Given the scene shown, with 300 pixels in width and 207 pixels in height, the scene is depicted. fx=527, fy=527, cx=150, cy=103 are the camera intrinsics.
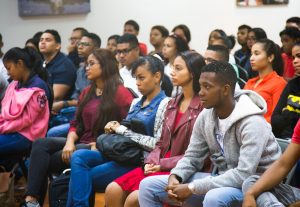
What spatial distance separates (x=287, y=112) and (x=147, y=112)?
0.86 m

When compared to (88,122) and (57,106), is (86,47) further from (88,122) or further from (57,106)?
(88,122)

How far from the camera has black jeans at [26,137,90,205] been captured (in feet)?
11.7

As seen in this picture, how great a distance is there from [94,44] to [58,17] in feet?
8.46

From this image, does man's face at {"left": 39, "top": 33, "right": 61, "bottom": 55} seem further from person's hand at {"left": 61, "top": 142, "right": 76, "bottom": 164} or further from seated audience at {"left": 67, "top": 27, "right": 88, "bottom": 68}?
person's hand at {"left": 61, "top": 142, "right": 76, "bottom": 164}

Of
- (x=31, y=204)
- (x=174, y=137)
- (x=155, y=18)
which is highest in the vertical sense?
(x=155, y=18)

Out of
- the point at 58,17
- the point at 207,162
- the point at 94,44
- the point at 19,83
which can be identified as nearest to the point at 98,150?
the point at 207,162

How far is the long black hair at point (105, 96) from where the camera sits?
3.55m

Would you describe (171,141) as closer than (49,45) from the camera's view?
Yes

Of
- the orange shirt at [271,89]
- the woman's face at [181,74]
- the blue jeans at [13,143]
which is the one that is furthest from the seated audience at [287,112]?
the blue jeans at [13,143]

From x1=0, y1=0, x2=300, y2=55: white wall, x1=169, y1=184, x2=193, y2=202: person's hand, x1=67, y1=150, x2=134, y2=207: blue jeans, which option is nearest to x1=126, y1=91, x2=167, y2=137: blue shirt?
x1=67, y1=150, x2=134, y2=207: blue jeans

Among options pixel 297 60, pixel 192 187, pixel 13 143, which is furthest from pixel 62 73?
pixel 192 187

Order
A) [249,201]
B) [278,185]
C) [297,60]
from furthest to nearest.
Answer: [297,60], [278,185], [249,201]

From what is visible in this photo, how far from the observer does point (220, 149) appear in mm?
2678

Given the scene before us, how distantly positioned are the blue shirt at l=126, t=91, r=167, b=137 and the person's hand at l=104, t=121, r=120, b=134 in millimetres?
93
